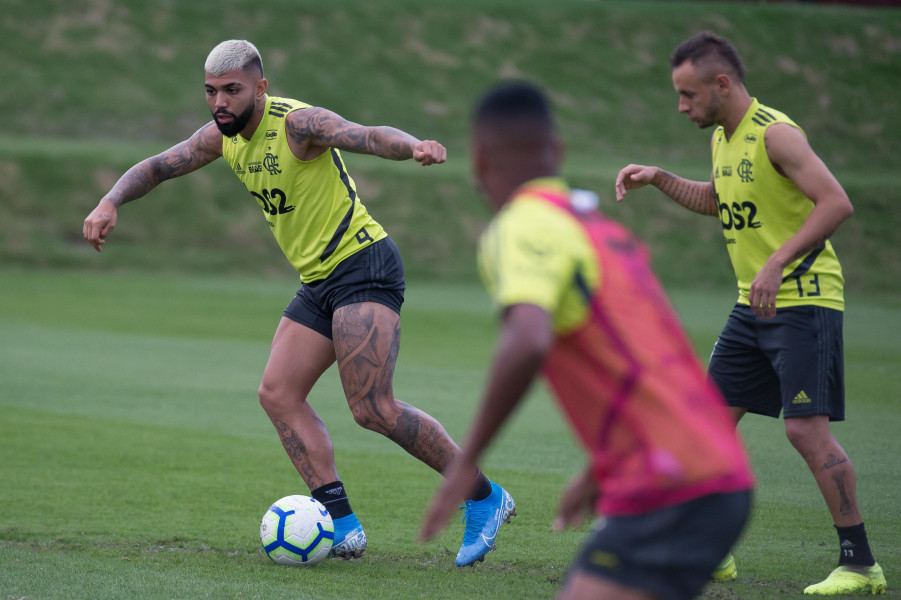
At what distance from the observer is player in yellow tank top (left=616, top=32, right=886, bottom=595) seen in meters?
5.29

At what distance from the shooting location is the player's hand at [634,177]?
5.96 m

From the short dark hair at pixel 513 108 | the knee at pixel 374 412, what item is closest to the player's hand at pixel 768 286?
the knee at pixel 374 412

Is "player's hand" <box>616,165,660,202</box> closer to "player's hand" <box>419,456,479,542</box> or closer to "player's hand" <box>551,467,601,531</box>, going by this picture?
"player's hand" <box>551,467,601,531</box>

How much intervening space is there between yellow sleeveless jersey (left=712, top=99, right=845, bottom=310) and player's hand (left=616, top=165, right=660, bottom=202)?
49 cm

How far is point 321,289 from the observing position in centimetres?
619

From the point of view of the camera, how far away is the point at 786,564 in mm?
5879

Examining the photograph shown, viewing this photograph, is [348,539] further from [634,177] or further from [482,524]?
[634,177]

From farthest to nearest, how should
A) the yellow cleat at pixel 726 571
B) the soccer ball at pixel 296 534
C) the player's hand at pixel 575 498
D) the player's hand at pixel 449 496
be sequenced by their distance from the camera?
1. the soccer ball at pixel 296 534
2. the yellow cleat at pixel 726 571
3. the player's hand at pixel 575 498
4. the player's hand at pixel 449 496

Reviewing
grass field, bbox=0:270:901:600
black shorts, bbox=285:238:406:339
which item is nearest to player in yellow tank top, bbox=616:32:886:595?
grass field, bbox=0:270:901:600

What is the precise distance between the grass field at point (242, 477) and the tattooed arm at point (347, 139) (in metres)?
2.20

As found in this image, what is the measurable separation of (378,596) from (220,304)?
17.3 m

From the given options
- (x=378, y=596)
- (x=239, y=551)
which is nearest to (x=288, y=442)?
(x=239, y=551)

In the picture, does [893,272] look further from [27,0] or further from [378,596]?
[27,0]

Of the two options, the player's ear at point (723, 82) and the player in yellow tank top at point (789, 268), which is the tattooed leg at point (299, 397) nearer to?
the player in yellow tank top at point (789, 268)
